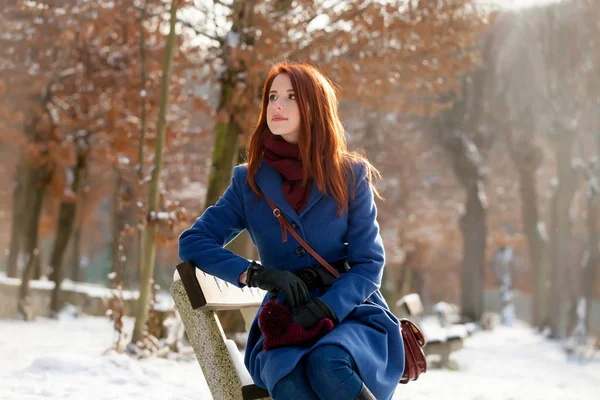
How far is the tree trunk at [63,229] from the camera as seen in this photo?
17.0 meters

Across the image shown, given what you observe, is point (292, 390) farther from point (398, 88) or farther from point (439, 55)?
point (398, 88)

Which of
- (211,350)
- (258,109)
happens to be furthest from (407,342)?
(258,109)

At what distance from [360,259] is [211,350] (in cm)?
71

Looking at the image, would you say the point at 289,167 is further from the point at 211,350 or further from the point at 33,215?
the point at 33,215

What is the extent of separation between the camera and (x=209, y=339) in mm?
3285

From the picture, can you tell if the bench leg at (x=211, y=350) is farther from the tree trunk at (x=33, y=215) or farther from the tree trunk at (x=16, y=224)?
the tree trunk at (x=16, y=224)

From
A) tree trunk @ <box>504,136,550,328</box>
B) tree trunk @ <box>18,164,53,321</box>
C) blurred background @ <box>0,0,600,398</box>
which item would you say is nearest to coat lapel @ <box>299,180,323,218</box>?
blurred background @ <box>0,0,600,398</box>

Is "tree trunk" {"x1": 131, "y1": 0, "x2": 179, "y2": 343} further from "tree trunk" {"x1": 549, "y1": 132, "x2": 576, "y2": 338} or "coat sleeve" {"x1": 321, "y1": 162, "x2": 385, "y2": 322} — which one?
"tree trunk" {"x1": 549, "y1": 132, "x2": 576, "y2": 338}

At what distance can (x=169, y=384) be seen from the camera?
6402 millimetres

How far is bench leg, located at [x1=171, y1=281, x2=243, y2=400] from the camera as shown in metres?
3.27

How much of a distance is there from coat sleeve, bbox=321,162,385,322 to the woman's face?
353 mm

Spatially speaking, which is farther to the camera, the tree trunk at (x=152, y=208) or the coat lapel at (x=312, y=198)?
the tree trunk at (x=152, y=208)

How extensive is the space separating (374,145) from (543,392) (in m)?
14.1

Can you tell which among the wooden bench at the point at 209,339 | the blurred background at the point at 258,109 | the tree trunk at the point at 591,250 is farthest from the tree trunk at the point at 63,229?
the wooden bench at the point at 209,339
